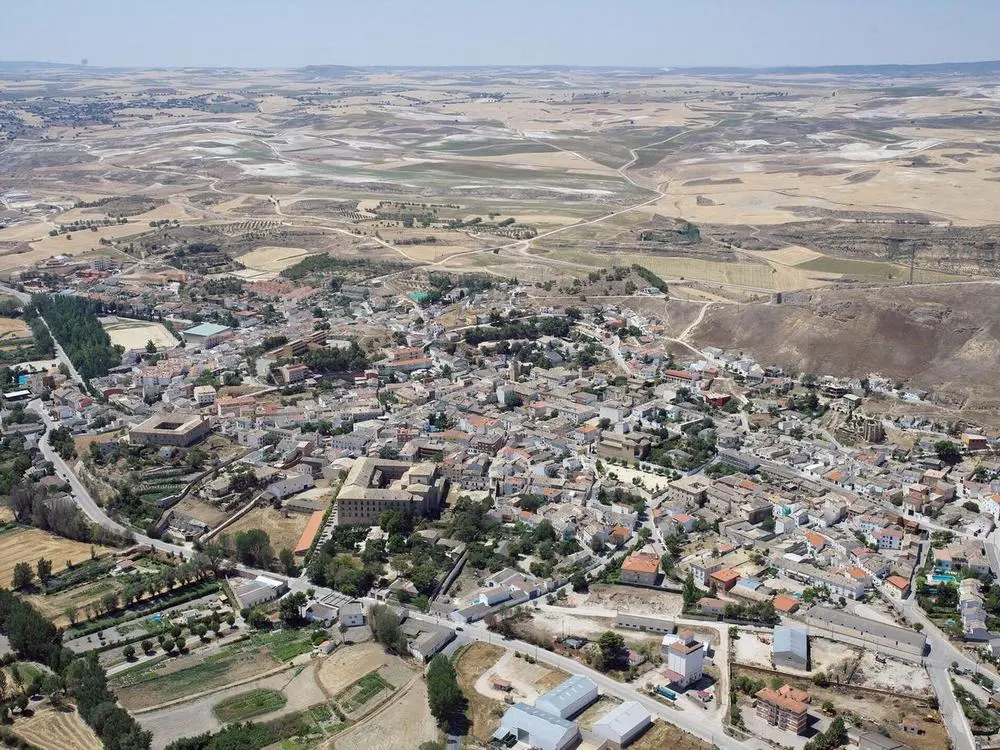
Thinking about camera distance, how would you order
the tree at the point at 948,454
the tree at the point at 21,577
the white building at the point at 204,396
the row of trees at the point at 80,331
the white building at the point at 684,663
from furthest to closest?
the row of trees at the point at 80,331, the white building at the point at 204,396, the tree at the point at 948,454, the tree at the point at 21,577, the white building at the point at 684,663

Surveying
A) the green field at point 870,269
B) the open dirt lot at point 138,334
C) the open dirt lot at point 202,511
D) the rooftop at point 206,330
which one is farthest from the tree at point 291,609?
the green field at point 870,269

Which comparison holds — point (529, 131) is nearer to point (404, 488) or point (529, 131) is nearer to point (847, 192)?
point (847, 192)

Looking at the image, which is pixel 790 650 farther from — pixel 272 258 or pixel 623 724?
pixel 272 258

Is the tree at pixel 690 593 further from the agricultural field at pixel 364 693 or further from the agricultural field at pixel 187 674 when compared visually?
the agricultural field at pixel 187 674

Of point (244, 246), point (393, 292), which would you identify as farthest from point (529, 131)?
point (393, 292)

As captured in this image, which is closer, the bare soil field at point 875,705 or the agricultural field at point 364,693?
the bare soil field at point 875,705

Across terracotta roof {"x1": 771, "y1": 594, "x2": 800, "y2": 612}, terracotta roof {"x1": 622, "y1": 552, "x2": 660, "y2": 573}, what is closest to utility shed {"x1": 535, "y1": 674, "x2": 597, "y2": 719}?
terracotta roof {"x1": 622, "y1": 552, "x2": 660, "y2": 573}

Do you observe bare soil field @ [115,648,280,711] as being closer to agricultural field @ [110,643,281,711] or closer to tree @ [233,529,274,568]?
agricultural field @ [110,643,281,711]
